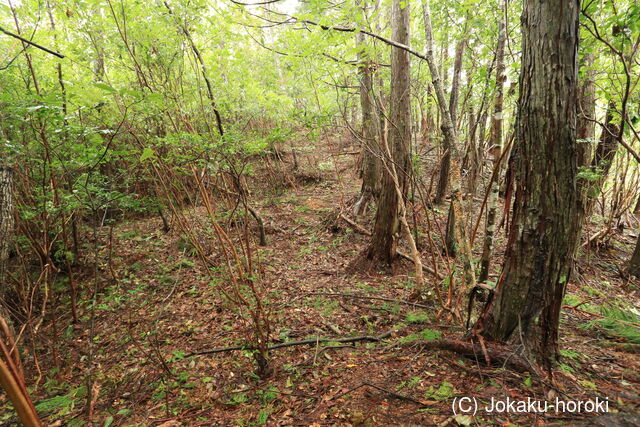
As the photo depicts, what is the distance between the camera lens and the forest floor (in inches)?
83.6

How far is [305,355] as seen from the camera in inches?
130

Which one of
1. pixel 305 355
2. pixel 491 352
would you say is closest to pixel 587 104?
pixel 491 352

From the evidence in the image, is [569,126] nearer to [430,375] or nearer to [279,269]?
[430,375]

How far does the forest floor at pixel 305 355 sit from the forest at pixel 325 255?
27mm

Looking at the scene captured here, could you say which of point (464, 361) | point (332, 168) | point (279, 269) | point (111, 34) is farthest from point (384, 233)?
point (332, 168)

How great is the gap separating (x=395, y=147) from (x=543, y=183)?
9.84 feet

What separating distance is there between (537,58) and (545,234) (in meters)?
1.19

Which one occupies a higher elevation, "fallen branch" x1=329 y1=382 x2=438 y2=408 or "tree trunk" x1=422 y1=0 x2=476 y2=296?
"tree trunk" x1=422 y1=0 x2=476 y2=296

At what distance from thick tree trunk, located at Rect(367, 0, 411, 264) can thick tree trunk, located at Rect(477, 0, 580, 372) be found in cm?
229

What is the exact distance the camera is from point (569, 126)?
1834 mm

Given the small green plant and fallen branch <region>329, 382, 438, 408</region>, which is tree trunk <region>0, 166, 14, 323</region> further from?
the small green plant

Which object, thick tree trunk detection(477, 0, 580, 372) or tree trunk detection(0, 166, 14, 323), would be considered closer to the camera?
thick tree trunk detection(477, 0, 580, 372)

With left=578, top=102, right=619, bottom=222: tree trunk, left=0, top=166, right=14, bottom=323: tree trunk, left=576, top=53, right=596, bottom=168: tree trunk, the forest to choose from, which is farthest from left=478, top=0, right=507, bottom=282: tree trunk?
left=0, top=166, right=14, bottom=323: tree trunk

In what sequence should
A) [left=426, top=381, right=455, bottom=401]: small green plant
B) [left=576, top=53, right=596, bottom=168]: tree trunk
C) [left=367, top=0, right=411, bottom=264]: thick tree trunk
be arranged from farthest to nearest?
[left=367, top=0, right=411, bottom=264]: thick tree trunk
[left=576, top=53, right=596, bottom=168]: tree trunk
[left=426, top=381, right=455, bottom=401]: small green plant
